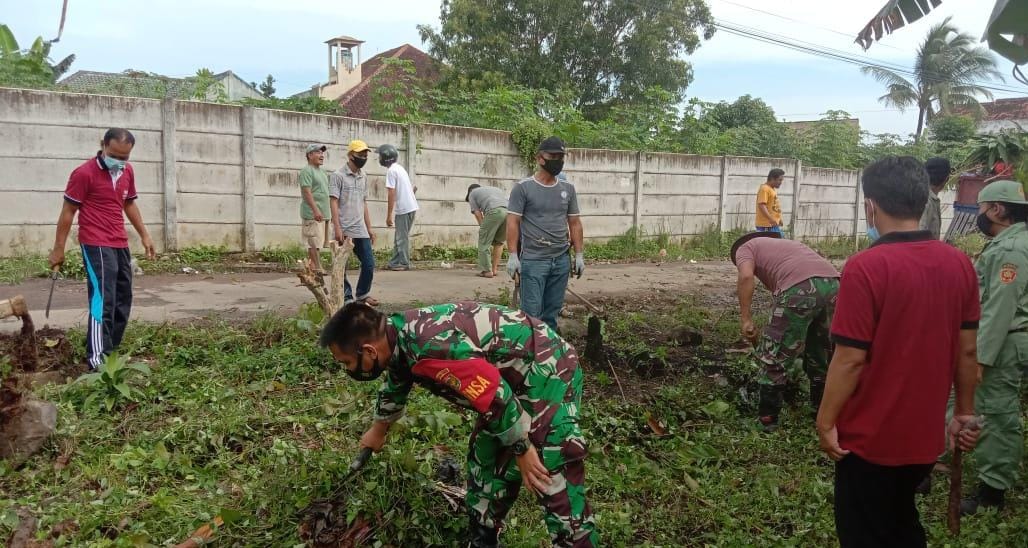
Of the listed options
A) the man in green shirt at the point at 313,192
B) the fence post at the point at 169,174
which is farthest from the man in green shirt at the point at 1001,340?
the fence post at the point at 169,174

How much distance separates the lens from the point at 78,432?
4.20 m

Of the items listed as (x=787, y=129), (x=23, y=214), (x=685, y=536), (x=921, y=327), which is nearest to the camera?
(x=921, y=327)

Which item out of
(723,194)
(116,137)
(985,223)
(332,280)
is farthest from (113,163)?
(723,194)

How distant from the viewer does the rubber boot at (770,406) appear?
4934 millimetres

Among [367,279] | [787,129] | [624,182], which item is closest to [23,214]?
[367,279]

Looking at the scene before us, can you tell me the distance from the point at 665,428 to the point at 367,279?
3.65 meters

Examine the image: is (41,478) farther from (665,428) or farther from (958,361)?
(958,361)

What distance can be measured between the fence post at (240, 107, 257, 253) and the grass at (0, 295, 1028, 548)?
185 inches

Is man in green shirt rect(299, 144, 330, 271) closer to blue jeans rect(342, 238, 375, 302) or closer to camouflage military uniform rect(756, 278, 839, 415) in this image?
blue jeans rect(342, 238, 375, 302)

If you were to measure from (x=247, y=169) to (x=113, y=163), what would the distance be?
17.0 feet

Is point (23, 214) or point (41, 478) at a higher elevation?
point (23, 214)

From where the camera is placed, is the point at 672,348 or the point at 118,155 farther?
the point at 672,348

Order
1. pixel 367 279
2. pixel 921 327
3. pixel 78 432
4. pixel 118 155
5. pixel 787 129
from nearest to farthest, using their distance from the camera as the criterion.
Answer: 1. pixel 921 327
2. pixel 78 432
3. pixel 118 155
4. pixel 367 279
5. pixel 787 129

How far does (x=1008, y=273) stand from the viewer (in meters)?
3.67
